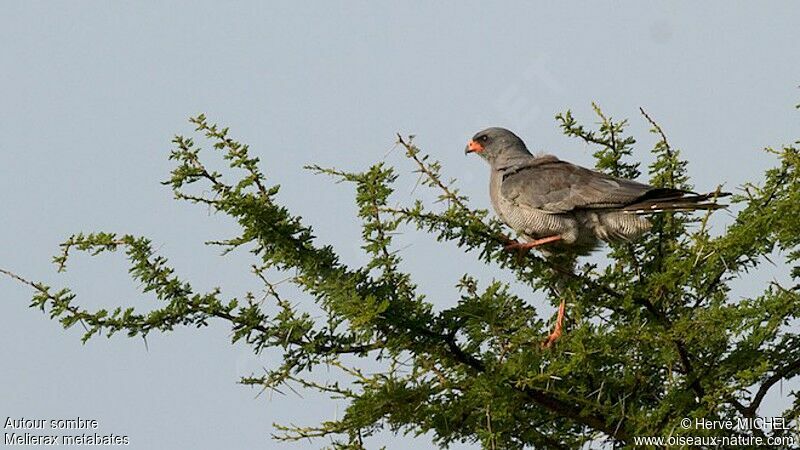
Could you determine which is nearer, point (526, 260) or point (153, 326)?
point (153, 326)

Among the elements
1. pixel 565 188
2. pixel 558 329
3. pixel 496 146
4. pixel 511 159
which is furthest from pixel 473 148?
pixel 558 329

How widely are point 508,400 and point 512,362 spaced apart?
23cm

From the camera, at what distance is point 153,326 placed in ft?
19.4

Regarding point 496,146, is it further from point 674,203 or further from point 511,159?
point 674,203

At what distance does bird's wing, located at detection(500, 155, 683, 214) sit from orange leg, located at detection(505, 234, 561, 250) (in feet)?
0.65

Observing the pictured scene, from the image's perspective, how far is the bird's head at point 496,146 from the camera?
9.54 meters

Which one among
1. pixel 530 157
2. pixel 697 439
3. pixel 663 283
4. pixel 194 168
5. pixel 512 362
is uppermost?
pixel 530 157

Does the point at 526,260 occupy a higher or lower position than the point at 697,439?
higher

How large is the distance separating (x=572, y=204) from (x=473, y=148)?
1934 millimetres

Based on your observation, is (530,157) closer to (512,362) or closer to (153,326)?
(512,362)

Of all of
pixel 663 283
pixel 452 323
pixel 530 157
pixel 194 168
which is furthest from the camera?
pixel 530 157

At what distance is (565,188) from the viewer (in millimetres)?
8242

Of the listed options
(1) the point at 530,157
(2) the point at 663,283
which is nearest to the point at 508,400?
(2) the point at 663,283

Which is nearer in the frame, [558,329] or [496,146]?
[558,329]
